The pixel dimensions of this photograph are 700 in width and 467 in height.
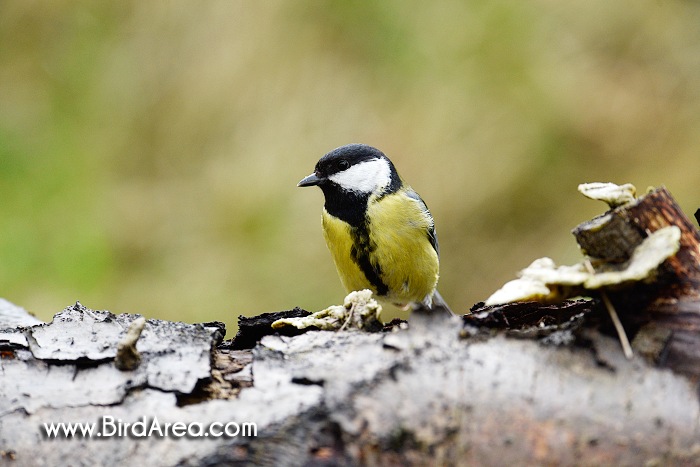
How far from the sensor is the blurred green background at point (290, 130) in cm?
308

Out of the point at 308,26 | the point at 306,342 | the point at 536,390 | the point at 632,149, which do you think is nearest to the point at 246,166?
the point at 308,26

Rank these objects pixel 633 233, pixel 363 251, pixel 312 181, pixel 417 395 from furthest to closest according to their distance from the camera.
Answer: pixel 312 181
pixel 363 251
pixel 633 233
pixel 417 395

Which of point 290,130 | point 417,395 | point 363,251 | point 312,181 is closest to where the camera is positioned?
point 417,395

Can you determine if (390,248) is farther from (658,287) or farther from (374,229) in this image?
(658,287)

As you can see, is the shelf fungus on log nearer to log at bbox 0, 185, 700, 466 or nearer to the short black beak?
log at bbox 0, 185, 700, 466

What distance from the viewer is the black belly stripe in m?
2.15

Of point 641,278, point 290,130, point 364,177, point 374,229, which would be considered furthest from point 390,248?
point 641,278

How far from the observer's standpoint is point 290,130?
3188mm

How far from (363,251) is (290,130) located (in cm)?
119

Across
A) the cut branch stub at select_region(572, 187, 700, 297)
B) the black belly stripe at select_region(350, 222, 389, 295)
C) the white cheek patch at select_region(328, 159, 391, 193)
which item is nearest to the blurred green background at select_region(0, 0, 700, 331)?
the white cheek patch at select_region(328, 159, 391, 193)

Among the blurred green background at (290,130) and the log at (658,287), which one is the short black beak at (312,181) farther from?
the log at (658,287)

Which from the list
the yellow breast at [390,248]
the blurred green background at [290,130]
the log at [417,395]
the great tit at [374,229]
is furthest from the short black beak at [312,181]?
the log at [417,395]

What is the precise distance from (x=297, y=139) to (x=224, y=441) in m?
2.44

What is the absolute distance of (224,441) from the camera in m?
0.83
